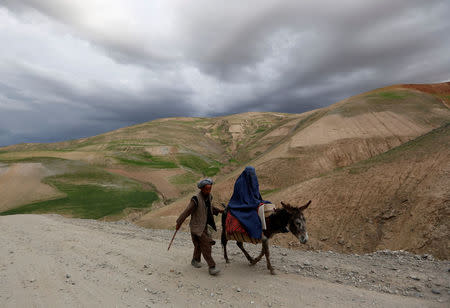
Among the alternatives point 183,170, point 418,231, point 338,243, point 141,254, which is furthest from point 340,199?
point 183,170

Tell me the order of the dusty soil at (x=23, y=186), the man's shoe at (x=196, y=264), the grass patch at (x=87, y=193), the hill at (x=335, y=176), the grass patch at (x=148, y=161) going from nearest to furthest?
the man's shoe at (x=196, y=264) → the hill at (x=335, y=176) → the grass patch at (x=87, y=193) → the dusty soil at (x=23, y=186) → the grass patch at (x=148, y=161)

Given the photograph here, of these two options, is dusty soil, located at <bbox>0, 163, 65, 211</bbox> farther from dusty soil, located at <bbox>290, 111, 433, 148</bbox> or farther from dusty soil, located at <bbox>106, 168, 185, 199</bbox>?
dusty soil, located at <bbox>290, 111, 433, 148</bbox>

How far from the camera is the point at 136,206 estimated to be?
94.6 ft

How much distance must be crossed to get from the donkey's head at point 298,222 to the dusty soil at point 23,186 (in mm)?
36453

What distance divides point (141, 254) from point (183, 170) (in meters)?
47.5

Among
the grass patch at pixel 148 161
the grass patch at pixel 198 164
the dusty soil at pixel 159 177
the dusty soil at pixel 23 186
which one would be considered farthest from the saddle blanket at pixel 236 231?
the grass patch at pixel 148 161

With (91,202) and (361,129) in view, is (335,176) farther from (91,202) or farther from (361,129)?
(91,202)

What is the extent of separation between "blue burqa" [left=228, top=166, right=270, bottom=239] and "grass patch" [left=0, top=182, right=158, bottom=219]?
22.6 meters

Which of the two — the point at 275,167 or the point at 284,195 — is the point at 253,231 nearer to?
the point at 284,195

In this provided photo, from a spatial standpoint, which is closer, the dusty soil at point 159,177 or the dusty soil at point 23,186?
the dusty soil at point 23,186

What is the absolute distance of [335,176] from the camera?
52.7 feet

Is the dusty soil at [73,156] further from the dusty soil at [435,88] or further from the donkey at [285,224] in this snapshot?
the dusty soil at [435,88]

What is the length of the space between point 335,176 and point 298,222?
11418 millimetres

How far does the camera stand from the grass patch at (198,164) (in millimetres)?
56641
